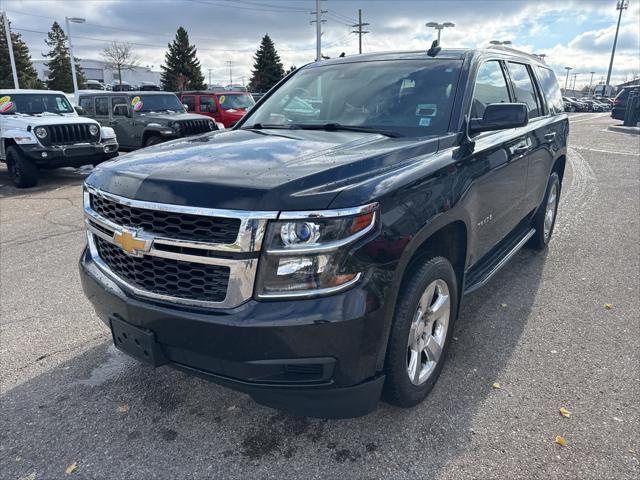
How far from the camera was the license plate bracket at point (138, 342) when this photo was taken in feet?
7.46

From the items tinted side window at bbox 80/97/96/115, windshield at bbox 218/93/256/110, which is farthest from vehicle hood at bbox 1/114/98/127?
windshield at bbox 218/93/256/110

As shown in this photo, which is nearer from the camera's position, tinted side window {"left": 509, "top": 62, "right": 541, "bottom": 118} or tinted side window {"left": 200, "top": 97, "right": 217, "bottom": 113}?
tinted side window {"left": 509, "top": 62, "right": 541, "bottom": 118}

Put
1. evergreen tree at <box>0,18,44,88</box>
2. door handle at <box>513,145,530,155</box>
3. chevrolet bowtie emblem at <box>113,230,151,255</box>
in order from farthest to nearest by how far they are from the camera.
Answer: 1. evergreen tree at <box>0,18,44,88</box>
2. door handle at <box>513,145,530,155</box>
3. chevrolet bowtie emblem at <box>113,230,151,255</box>

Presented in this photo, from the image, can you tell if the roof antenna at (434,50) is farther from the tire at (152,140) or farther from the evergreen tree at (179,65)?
the evergreen tree at (179,65)

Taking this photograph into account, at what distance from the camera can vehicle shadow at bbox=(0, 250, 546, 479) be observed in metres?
2.37

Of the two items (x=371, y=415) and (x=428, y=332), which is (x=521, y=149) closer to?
(x=428, y=332)

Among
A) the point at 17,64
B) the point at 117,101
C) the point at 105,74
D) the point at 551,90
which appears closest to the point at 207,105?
the point at 117,101

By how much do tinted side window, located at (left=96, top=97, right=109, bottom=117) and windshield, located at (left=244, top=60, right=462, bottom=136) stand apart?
436 inches

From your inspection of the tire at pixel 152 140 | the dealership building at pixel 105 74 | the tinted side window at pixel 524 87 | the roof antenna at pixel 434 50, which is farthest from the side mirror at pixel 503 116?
the dealership building at pixel 105 74

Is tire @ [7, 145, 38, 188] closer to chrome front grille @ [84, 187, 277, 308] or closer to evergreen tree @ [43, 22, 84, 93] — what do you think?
chrome front grille @ [84, 187, 277, 308]

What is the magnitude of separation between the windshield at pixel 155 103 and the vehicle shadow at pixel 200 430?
35.8ft

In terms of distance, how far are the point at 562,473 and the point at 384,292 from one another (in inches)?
47.9

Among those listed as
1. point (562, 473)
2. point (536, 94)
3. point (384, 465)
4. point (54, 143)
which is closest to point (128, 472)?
point (384, 465)

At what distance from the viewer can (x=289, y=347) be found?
6.64 ft
